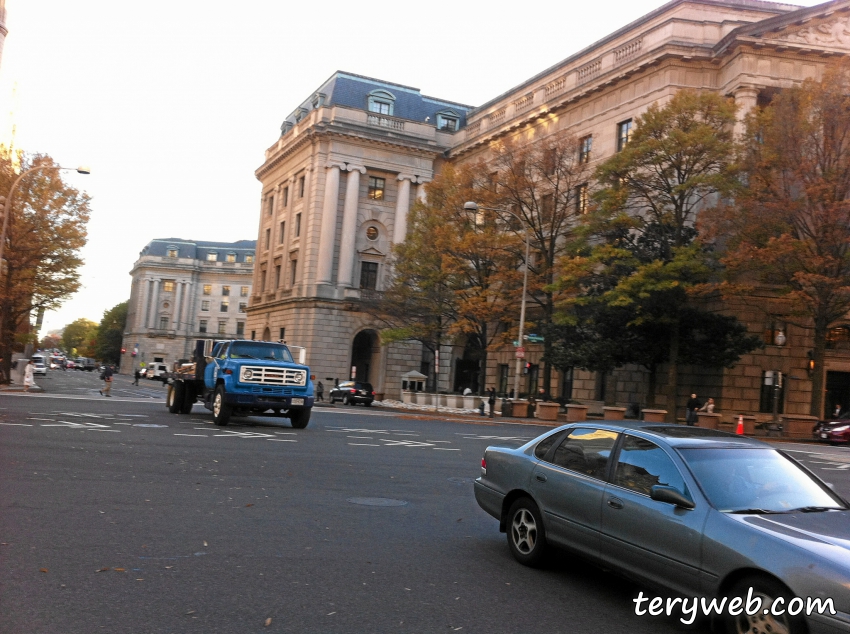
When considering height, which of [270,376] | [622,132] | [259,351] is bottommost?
[270,376]

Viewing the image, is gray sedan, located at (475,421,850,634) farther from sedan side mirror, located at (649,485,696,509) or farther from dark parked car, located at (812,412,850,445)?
dark parked car, located at (812,412,850,445)

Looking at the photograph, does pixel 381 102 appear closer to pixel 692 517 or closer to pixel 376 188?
pixel 376 188

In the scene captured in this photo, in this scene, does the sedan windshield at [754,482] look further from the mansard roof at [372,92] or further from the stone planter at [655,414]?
the mansard roof at [372,92]

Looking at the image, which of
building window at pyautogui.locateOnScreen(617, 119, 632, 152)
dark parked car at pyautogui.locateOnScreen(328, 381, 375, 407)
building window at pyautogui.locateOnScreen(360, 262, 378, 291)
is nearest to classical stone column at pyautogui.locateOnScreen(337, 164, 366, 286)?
building window at pyautogui.locateOnScreen(360, 262, 378, 291)

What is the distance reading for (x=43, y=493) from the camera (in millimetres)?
9570

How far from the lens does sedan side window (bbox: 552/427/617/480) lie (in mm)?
6742

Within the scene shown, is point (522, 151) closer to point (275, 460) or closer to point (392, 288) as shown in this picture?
point (392, 288)

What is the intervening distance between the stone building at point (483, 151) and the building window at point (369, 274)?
109 millimetres

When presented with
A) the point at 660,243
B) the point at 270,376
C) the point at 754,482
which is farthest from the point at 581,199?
the point at 754,482

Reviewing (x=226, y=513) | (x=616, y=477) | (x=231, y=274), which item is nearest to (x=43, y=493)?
(x=226, y=513)

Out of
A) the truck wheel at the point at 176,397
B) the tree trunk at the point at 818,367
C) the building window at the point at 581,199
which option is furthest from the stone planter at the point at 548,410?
the truck wheel at the point at 176,397

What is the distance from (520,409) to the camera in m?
38.8

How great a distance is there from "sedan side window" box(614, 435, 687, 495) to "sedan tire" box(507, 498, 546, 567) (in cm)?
101

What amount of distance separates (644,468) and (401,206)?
192 feet
